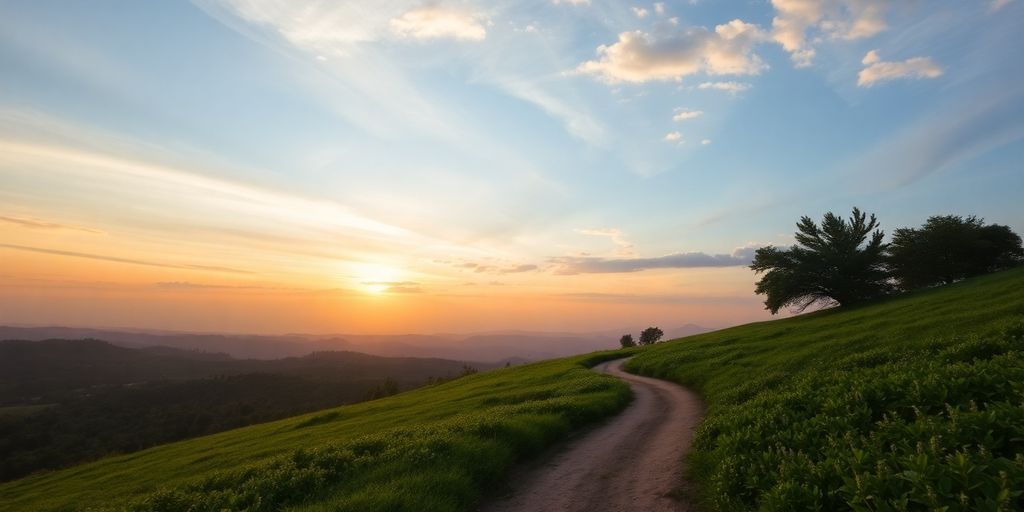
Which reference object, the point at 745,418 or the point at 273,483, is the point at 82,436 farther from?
the point at 745,418

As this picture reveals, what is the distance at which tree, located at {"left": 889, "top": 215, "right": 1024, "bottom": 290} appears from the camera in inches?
2362

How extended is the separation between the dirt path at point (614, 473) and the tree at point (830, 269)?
43285 mm

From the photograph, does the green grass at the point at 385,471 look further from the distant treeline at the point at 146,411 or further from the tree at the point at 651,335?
the tree at the point at 651,335

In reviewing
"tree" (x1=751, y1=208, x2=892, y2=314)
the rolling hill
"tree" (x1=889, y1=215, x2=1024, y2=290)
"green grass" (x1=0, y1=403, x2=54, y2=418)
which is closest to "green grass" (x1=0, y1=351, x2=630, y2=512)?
the rolling hill

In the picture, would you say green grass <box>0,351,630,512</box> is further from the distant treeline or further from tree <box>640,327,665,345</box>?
tree <box>640,327,665,345</box>

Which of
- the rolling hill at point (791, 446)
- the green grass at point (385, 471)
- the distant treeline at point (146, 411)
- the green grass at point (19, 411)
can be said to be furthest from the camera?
the green grass at point (19, 411)

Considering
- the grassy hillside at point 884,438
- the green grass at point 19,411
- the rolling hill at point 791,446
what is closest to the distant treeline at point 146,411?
the green grass at point 19,411

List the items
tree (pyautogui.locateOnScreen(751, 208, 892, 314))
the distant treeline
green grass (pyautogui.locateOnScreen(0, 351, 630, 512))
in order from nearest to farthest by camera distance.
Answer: green grass (pyautogui.locateOnScreen(0, 351, 630, 512)), tree (pyautogui.locateOnScreen(751, 208, 892, 314)), the distant treeline

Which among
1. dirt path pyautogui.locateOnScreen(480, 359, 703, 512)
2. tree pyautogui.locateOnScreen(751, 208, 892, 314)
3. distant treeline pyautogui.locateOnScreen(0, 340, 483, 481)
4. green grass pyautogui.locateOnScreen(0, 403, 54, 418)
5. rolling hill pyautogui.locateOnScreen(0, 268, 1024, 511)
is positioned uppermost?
tree pyautogui.locateOnScreen(751, 208, 892, 314)

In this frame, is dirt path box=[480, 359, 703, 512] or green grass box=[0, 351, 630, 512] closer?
dirt path box=[480, 359, 703, 512]

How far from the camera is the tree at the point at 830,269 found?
57.0 meters

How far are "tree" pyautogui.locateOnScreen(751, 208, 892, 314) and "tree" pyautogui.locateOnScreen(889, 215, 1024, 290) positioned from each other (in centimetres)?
716

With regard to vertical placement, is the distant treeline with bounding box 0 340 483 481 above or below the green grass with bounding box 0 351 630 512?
below

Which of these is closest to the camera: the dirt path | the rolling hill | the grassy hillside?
the grassy hillside
